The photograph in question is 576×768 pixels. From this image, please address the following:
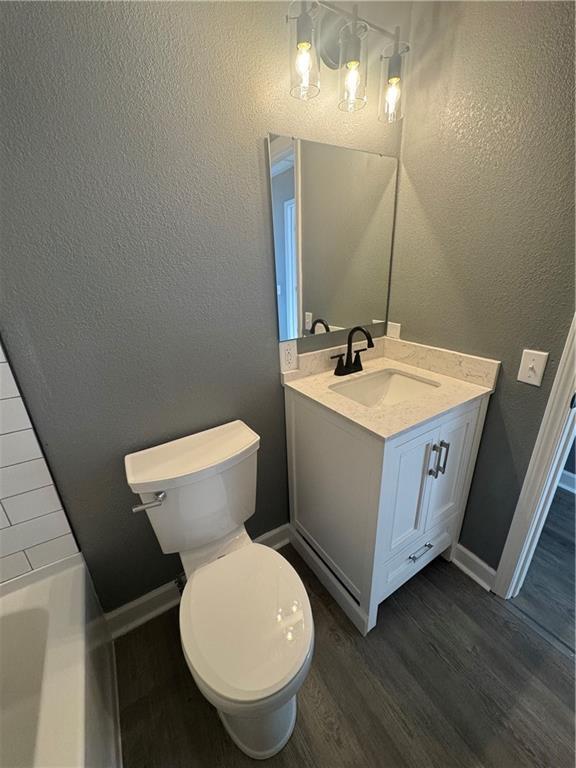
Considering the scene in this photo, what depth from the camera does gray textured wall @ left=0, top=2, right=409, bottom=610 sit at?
829mm

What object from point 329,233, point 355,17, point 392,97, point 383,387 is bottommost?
point 383,387

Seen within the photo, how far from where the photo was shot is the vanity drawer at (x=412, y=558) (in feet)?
4.04

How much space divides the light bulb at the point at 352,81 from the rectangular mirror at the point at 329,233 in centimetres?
16

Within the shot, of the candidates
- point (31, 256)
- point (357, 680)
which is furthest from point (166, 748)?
point (31, 256)

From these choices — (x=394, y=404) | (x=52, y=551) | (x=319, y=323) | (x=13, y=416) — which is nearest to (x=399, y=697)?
(x=394, y=404)

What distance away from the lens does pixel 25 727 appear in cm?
90

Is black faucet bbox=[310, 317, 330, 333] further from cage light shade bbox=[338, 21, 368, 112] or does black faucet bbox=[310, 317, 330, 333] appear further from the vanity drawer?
the vanity drawer

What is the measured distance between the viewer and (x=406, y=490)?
1137 millimetres

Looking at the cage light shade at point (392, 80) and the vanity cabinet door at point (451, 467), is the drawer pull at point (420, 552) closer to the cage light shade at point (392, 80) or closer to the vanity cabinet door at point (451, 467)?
Answer: the vanity cabinet door at point (451, 467)

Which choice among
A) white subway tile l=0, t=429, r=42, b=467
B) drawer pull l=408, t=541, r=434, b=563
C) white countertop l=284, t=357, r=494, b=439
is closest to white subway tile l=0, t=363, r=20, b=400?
white subway tile l=0, t=429, r=42, b=467

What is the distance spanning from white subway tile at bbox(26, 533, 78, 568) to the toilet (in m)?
0.33

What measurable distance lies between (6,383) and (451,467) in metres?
1.52

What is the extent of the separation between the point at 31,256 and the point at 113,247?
0.20 meters

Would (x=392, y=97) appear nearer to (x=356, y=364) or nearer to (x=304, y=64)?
(x=304, y=64)
